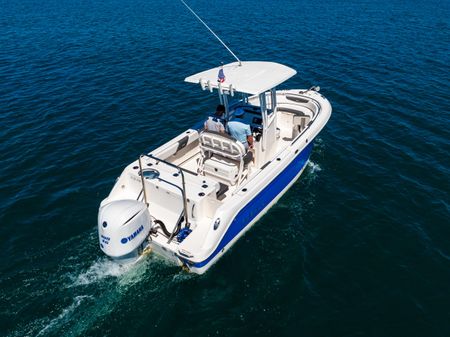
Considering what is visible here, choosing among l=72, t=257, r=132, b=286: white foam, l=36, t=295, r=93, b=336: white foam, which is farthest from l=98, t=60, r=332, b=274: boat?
l=36, t=295, r=93, b=336: white foam

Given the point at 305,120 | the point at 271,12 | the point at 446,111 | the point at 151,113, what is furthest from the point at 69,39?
the point at 446,111

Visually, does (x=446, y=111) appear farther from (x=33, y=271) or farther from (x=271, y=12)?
(x=271, y=12)

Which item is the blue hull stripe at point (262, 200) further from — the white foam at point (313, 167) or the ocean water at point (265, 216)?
the white foam at point (313, 167)

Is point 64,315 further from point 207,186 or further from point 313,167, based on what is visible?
point 313,167

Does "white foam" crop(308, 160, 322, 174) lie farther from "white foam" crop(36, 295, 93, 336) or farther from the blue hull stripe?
"white foam" crop(36, 295, 93, 336)

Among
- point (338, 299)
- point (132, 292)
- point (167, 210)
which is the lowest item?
point (338, 299)

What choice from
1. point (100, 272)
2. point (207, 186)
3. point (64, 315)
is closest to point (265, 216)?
point (207, 186)
